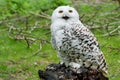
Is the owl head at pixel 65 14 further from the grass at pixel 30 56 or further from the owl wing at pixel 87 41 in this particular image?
the grass at pixel 30 56

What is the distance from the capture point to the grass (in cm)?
982

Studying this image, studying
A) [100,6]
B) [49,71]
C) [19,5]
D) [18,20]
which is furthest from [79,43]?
[100,6]

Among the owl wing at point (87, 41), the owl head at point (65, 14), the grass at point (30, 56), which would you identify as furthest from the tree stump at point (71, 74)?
the grass at point (30, 56)

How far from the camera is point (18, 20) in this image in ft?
44.8

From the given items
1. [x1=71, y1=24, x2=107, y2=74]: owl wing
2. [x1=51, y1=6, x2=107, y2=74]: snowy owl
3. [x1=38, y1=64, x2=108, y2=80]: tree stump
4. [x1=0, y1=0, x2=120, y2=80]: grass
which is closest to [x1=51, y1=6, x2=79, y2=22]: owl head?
[x1=51, y1=6, x2=107, y2=74]: snowy owl

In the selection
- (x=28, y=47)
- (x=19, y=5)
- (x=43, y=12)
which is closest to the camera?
(x=19, y=5)

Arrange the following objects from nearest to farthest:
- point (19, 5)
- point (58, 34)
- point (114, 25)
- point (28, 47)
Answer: point (58, 34) < point (19, 5) < point (28, 47) < point (114, 25)

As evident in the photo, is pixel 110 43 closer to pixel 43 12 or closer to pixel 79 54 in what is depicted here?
pixel 43 12

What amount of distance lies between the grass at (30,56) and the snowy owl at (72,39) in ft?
7.28

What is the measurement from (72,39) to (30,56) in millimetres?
3881

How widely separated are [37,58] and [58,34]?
3808 millimetres

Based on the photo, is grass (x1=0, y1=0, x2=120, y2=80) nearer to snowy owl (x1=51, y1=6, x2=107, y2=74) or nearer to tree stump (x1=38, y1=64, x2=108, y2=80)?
tree stump (x1=38, y1=64, x2=108, y2=80)

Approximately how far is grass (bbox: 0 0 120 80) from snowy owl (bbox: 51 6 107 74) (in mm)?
2218

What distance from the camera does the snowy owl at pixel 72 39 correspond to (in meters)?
7.14
